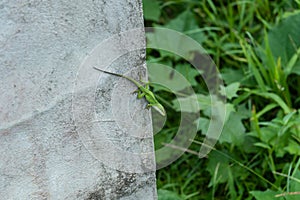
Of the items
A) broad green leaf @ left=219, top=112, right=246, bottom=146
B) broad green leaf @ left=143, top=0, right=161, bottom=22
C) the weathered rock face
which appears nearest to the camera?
the weathered rock face

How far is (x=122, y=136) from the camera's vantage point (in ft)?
3.33

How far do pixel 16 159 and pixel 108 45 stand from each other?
0.26 m

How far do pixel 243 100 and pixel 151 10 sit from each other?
506 millimetres

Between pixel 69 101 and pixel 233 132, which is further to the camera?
pixel 233 132

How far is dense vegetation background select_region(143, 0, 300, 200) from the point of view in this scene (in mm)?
1466

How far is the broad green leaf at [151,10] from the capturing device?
1.91m

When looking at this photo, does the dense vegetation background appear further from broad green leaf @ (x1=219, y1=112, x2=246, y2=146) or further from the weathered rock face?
the weathered rock face

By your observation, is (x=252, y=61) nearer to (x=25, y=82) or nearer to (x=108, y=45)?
(x=108, y=45)

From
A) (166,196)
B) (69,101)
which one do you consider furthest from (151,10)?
(69,101)

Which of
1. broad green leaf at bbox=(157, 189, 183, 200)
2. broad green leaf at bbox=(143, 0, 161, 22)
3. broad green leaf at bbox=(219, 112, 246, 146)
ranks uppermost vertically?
broad green leaf at bbox=(143, 0, 161, 22)

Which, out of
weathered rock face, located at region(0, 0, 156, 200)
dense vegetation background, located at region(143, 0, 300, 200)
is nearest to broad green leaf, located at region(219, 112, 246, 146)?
dense vegetation background, located at region(143, 0, 300, 200)

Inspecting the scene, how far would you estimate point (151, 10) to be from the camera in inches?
76.2

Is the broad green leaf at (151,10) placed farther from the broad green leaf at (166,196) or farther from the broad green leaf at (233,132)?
the broad green leaf at (166,196)

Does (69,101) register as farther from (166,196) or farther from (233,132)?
(233,132)
